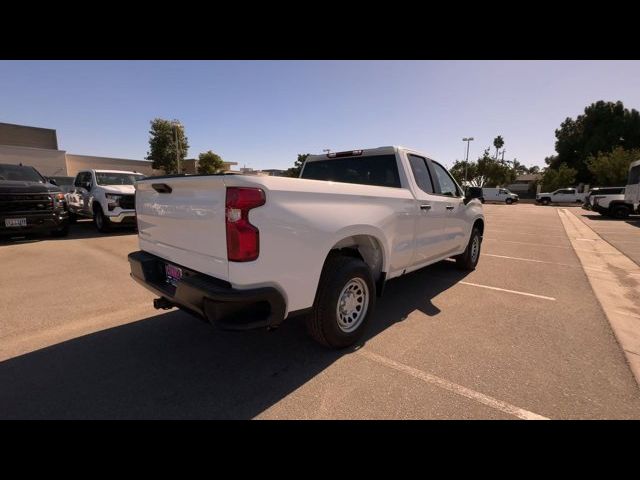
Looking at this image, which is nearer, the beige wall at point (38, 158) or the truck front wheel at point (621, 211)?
the truck front wheel at point (621, 211)

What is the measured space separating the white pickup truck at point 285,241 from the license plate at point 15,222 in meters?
7.16

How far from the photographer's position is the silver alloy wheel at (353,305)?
116 inches

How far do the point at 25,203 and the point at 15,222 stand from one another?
515 millimetres

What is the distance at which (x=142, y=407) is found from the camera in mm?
2143

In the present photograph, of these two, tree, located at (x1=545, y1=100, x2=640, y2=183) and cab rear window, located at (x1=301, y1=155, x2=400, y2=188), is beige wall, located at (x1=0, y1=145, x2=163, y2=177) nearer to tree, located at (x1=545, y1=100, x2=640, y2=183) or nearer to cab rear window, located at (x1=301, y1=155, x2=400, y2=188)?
cab rear window, located at (x1=301, y1=155, x2=400, y2=188)

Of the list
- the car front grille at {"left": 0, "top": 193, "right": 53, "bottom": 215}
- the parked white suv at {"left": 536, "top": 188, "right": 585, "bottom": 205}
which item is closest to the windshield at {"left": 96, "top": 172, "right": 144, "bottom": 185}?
the car front grille at {"left": 0, "top": 193, "right": 53, "bottom": 215}

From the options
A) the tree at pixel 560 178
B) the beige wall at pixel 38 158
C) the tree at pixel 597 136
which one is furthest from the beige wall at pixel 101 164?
the tree at pixel 597 136

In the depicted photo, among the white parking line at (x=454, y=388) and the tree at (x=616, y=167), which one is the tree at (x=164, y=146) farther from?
the tree at (x=616, y=167)

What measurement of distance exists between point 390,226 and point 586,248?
861cm

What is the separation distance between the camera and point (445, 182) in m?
4.77

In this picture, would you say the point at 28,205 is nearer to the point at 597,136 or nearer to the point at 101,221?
the point at 101,221

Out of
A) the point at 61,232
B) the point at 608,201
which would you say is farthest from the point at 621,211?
the point at 61,232

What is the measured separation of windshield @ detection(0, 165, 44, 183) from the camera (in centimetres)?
838
